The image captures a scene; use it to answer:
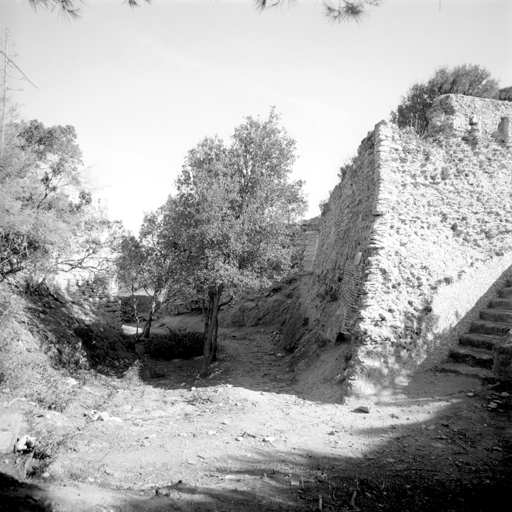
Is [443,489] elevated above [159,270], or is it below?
below

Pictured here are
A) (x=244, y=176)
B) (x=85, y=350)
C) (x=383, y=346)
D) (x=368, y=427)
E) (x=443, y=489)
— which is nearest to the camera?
(x=443, y=489)

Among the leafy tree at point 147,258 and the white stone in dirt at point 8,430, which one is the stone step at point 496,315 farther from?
the white stone in dirt at point 8,430

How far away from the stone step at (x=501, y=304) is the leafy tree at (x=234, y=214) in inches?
211

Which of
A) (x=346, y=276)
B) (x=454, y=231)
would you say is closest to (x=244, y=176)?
(x=346, y=276)

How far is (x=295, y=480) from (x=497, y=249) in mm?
7213

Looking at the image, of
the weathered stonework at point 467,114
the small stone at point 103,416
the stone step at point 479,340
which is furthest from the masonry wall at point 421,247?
the small stone at point 103,416

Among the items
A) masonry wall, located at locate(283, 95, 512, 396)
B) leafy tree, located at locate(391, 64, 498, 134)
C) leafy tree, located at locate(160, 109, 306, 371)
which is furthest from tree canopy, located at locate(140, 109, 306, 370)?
leafy tree, located at locate(391, 64, 498, 134)

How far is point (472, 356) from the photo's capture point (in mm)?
7258

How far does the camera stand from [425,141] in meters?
8.95

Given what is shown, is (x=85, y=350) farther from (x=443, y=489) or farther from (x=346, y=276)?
(x=443, y=489)

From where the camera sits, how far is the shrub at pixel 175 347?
45.1 ft

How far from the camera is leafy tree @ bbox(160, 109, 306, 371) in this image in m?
10.3

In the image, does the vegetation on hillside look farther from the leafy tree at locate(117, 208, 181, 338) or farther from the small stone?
the small stone

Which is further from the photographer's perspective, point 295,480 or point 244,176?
point 244,176
